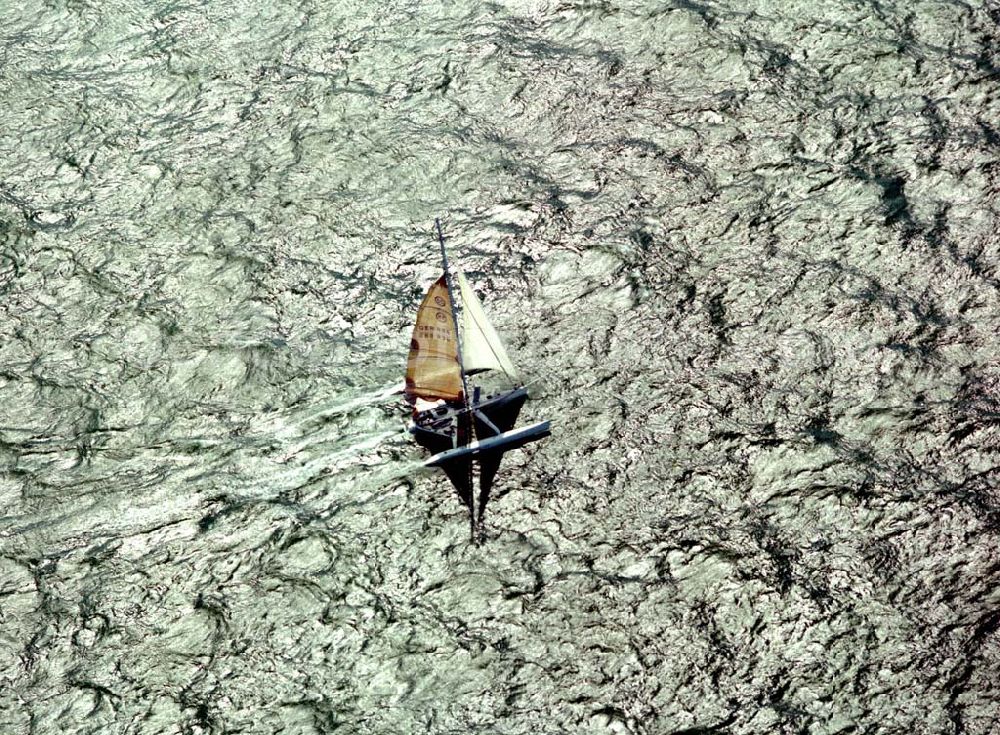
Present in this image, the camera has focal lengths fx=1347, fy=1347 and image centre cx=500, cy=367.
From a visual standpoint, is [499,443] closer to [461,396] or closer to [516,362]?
[461,396]

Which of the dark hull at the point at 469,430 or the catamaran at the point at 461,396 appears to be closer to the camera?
the dark hull at the point at 469,430

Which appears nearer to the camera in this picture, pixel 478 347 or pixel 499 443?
pixel 499 443

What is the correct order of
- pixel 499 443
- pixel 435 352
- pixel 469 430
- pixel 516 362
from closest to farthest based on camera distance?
pixel 435 352
pixel 499 443
pixel 469 430
pixel 516 362

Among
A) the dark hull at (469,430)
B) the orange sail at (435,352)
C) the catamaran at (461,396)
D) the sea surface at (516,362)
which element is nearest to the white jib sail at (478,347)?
the catamaran at (461,396)

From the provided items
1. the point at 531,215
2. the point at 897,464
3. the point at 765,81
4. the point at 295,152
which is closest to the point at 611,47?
the point at 765,81

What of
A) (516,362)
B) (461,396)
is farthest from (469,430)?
(516,362)

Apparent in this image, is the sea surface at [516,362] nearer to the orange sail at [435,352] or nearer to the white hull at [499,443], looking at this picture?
the white hull at [499,443]

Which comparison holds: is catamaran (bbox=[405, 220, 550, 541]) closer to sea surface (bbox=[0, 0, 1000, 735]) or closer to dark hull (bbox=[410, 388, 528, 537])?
dark hull (bbox=[410, 388, 528, 537])
